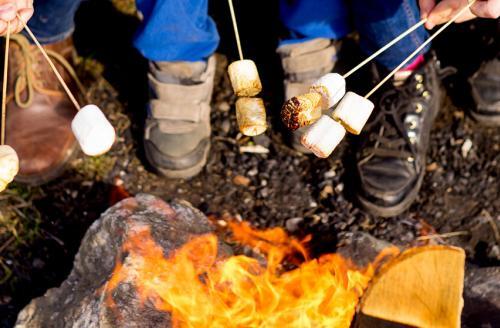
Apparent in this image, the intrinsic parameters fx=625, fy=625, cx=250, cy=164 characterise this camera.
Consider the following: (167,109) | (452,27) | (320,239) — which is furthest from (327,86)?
(452,27)

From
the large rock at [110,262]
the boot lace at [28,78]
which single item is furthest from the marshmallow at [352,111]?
the boot lace at [28,78]

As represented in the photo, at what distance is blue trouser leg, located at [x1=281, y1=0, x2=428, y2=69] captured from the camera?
105 inches

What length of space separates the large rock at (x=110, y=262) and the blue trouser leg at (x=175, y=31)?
778 mm

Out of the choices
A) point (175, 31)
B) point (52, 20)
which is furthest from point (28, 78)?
point (175, 31)

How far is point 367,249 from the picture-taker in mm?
2334

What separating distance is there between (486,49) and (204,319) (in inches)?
84.2

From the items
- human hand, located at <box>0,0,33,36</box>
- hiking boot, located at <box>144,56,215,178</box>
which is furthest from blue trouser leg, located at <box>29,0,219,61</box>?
human hand, located at <box>0,0,33,36</box>

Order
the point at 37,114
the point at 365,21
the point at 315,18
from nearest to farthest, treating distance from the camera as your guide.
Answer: the point at 365,21 < the point at 315,18 < the point at 37,114

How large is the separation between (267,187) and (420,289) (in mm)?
1224

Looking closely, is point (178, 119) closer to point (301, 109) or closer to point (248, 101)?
point (248, 101)

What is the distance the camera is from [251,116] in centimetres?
190

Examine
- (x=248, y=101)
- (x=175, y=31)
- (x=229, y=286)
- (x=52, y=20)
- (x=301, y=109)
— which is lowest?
(x=229, y=286)

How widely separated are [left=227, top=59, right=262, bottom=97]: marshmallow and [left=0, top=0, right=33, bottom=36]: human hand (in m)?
0.66

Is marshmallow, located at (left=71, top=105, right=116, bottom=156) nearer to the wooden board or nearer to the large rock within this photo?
the large rock
